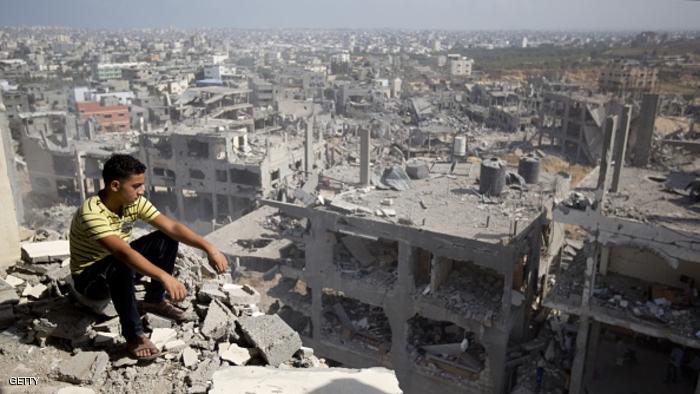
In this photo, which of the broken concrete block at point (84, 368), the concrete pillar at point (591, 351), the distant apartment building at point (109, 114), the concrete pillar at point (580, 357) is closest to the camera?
the broken concrete block at point (84, 368)

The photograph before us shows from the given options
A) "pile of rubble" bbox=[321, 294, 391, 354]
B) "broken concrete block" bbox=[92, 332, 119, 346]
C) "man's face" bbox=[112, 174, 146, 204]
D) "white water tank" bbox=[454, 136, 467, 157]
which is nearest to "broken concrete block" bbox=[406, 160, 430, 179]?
"pile of rubble" bbox=[321, 294, 391, 354]

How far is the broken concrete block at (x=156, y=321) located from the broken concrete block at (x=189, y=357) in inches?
16.1

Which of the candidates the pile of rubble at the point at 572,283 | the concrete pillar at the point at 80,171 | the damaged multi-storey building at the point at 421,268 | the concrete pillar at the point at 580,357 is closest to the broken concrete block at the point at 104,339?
the damaged multi-storey building at the point at 421,268

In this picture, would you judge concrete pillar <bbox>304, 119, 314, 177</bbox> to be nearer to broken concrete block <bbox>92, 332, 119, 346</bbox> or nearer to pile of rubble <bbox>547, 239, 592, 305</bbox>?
pile of rubble <bbox>547, 239, 592, 305</bbox>

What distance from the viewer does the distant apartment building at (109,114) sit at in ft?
139

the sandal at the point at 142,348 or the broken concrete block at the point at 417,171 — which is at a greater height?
the sandal at the point at 142,348

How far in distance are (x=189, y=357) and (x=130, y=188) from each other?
1563 millimetres

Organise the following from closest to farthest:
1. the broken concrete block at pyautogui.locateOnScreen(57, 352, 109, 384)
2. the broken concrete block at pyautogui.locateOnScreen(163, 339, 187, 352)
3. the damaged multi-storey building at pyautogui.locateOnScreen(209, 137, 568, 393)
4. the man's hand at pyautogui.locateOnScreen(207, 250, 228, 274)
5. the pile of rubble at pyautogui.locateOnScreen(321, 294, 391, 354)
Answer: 1. the broken concrete block at pyautogui.locateOnScreen(57, 352, 109, 384)
2. the broken concrete block at pyautogui.locateOnScreen(163, 339, 187, 352)
3. the man's hand at pyautogui.locateOnScreen(207, 250, 228, 274)
4. the damaged multi-storey building at pyautogui.locateOnScreen(209, 137, 568, 393)
5. the pile of rubble at pyautogui.locateOnScreen(321, 294, 391, 354)

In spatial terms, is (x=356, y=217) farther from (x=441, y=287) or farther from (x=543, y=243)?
(x=543, y=243)

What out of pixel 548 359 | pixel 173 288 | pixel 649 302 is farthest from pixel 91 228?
pixel 548 359

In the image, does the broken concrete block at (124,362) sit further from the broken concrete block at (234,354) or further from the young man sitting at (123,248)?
the broken concrete block at (234,354)

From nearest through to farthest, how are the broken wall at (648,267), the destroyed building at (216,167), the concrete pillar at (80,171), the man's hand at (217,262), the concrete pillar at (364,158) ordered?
the man's hand at (217,262)
the broken wall at (648,267)
the concrete pillar at (364,158)
the destroyed building at (216,167)
the concrete pillar at (80,171)

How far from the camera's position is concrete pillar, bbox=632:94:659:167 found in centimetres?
1738

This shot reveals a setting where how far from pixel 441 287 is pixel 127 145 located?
23.0 m
